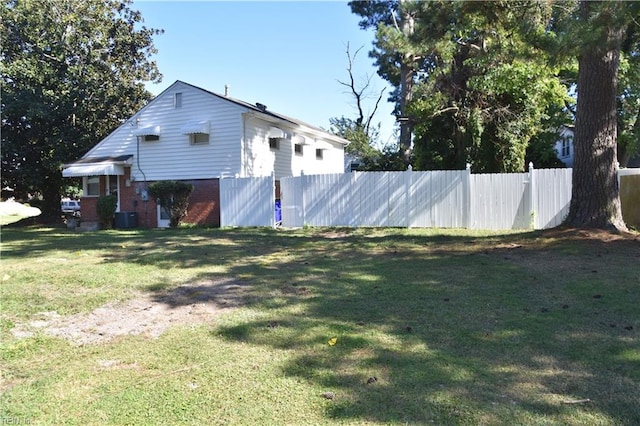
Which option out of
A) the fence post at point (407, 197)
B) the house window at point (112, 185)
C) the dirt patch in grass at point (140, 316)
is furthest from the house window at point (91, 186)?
the dirt patch in grass at point (140, 316)

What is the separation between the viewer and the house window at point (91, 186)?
20.7 m

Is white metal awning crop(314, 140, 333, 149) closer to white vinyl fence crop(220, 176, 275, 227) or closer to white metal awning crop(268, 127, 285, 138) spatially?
white metal awning crop(268, 127, 285, 138)

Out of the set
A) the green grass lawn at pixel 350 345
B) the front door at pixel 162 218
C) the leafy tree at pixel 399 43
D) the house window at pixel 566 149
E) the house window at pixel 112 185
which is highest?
the leafy tree at pixel 399 43

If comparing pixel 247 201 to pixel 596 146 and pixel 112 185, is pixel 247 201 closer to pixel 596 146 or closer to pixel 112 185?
pixel 112 185

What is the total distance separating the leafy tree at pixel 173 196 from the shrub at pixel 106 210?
2171mm

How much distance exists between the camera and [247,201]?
1623cm

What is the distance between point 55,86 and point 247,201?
12929 millimetres

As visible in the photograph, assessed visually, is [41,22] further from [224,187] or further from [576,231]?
[576,231]

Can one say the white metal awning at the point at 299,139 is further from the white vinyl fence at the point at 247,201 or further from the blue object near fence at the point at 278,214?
the blue object near fence at the point at 278,214

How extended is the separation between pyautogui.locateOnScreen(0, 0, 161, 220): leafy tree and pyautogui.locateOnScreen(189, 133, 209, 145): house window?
286 inches

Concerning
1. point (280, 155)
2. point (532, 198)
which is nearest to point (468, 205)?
point (532, 198)

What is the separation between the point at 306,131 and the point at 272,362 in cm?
1886

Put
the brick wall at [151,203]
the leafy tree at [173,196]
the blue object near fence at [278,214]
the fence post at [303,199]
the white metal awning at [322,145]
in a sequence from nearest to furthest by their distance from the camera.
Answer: the fence post at [303,199] → the blue object near fence at [278,214] → the leafy tree at [173,196] → the brick wall at [151,203] → the white metal awning at [322,145]

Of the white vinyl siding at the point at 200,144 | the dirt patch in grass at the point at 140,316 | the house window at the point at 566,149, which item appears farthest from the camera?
the house window at the point at 566,149
